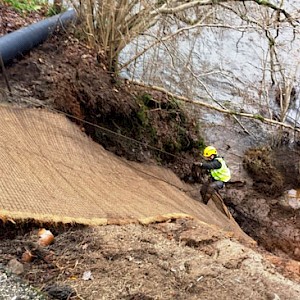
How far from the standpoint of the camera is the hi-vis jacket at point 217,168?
877 centimetres

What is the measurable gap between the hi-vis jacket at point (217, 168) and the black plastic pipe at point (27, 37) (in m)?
3.72

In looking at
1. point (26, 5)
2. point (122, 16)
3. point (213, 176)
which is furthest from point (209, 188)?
point (26, 5)

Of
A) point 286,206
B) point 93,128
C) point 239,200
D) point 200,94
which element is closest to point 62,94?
point 93,128

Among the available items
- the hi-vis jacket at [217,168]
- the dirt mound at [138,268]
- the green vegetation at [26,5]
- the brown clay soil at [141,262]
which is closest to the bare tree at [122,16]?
the green vegetation at [26,5]

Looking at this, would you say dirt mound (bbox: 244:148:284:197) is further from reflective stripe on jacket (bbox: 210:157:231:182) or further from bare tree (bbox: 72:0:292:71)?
bare tree (bbox: 72:0:292:71)

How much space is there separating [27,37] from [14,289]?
5176mm

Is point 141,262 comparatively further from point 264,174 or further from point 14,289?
point 264,174

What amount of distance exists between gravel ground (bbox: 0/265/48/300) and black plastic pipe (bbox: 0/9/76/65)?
4.28m

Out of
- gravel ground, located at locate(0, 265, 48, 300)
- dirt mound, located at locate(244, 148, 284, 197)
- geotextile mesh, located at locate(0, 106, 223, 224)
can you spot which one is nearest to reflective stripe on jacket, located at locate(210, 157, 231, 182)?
geotextile mesh, located at locate(0, 106, 223, 224)

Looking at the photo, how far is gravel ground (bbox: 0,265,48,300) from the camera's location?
11.6 ft

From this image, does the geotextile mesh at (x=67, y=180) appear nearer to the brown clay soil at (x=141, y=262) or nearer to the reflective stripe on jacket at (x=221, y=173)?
the brown clay soil at (x=141, y=262)

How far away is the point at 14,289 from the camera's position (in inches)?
142

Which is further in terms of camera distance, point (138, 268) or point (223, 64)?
point (223, 64)

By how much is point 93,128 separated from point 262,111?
607 cm
